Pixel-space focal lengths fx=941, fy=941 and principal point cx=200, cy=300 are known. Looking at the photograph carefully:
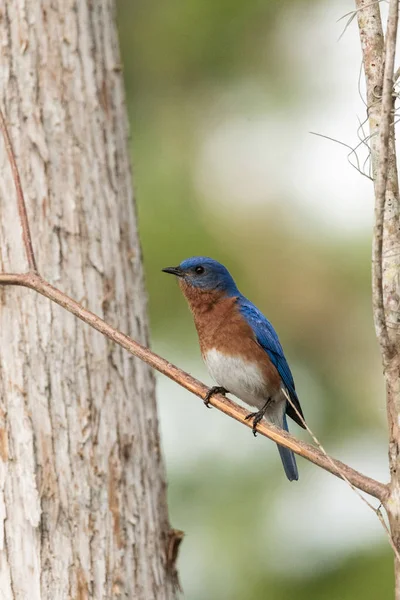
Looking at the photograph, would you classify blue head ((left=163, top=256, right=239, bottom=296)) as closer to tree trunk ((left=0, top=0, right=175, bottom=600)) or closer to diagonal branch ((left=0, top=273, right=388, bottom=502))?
tree trunk ((left=0, top=0, right=175, bottom=600))

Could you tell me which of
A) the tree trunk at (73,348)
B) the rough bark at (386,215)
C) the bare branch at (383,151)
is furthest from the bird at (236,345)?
the bare branch at (383,151)

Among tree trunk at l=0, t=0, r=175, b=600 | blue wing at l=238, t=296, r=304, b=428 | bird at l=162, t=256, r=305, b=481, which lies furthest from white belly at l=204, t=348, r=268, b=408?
tree trunk at l=0, t=0, r=175, b=600

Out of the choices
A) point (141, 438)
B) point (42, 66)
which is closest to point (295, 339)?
point (141, 438)

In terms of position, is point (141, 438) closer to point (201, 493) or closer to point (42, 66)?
point (42, 66)

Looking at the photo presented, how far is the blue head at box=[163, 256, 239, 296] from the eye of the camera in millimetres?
4863

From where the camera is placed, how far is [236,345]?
468 cm

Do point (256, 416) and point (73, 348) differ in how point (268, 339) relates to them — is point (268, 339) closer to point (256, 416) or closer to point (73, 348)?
point (256, 416)

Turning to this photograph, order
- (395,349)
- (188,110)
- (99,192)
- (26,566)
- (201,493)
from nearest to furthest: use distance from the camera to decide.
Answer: (395,349)
(26,566)
(99,192)
(201,493)
(188,110)

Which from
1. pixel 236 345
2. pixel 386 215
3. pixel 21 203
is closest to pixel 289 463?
pixel 236 345

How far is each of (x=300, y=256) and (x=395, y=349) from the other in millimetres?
3864

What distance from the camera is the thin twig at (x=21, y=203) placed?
3.71 metres

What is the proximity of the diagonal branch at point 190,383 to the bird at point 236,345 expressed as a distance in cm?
103

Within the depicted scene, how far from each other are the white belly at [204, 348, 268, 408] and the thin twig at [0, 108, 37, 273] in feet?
4.09

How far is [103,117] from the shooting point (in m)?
4.43
